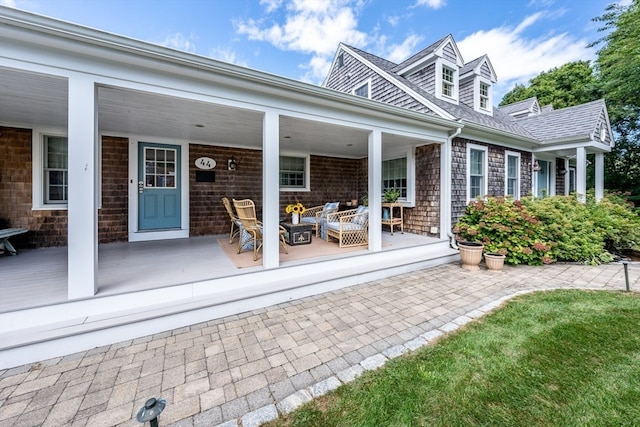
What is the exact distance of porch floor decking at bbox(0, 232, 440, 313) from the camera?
8.70 ft

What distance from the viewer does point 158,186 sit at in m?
5.70

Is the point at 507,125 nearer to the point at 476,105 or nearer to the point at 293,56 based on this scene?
the point at 476,105

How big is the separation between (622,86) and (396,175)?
38.2 ft

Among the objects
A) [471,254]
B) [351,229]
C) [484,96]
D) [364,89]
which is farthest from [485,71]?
[351,229]

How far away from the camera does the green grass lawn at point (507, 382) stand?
1.61 metres

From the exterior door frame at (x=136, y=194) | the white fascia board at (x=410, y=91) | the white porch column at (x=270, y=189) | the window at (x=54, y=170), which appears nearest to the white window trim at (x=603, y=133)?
the white fascia board at (x=410, y=91)

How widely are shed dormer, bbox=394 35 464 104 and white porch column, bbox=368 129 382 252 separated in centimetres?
421

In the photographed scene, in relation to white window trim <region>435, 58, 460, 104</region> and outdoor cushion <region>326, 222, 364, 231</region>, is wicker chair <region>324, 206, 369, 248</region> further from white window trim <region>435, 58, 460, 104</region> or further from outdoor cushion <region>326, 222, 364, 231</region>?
white window trim <region>435, 58, 460, 104</region>

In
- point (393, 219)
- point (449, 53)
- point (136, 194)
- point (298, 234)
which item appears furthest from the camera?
point (449, 53)

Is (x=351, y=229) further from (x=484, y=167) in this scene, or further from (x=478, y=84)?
(x=478, y=84)

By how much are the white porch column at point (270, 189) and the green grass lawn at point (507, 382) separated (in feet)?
6.57

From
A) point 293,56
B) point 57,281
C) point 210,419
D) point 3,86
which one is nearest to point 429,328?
point 210,419

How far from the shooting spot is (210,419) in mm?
1613

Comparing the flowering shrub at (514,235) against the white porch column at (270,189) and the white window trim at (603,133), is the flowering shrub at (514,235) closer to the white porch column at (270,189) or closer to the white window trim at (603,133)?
the white porch column at (270,189)
